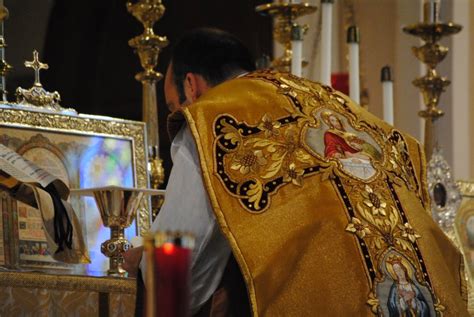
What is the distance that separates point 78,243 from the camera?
11.7ft

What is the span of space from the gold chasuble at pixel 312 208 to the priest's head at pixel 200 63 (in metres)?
0.11

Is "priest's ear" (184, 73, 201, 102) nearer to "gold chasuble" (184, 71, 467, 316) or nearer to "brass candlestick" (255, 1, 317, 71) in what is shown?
"gold chasuble" (184, 71, 467, 316)

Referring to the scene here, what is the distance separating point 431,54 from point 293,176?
1.64 meters

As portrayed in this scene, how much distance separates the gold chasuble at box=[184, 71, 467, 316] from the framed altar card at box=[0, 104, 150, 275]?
60 centimetres

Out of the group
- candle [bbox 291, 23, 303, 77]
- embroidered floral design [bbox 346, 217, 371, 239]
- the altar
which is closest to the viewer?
embroidered floral design [bbox 346, 217, 371, 239]

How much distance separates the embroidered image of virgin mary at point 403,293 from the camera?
324cm

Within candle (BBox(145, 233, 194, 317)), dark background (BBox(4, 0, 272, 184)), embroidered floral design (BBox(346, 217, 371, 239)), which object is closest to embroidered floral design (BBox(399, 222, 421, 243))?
embroidered floral design (BBox(346, 217, 371, 239))

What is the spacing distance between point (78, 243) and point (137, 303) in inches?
18.1

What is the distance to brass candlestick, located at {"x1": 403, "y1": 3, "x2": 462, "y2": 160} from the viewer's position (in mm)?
4672

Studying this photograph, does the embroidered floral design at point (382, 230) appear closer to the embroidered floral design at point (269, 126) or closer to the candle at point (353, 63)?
the embroidered floral design at point (269, 126)

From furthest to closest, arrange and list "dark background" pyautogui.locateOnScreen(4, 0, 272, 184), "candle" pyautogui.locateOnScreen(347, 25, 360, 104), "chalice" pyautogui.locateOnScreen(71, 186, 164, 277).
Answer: "dark background" pyautogui.locateOnScreen(4, 0, 272, 184) < "candle" pyautogui.locateOnScreen(347, 25, 360, 104) < "chalice" pyautogui.locateOnScreen(71, 186, 164, 277)

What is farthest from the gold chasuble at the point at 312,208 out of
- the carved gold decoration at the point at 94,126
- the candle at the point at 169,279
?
the candle at the point at 169,279

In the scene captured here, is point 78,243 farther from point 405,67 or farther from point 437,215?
point 405,67

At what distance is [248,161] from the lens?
325 centimetres
